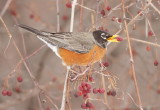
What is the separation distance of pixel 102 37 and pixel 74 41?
310mm

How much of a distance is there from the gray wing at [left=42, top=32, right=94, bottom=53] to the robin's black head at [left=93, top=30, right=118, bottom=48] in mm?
92

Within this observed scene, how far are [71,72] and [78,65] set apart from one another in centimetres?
26

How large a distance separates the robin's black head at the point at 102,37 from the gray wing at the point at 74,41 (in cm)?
9

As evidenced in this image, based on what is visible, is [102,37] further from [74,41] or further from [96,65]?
[96,65]

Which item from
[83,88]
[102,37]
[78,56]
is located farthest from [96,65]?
[83,88]

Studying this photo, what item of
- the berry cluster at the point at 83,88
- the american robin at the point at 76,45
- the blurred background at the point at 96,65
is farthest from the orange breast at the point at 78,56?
the berry cluster at the point at 83,88

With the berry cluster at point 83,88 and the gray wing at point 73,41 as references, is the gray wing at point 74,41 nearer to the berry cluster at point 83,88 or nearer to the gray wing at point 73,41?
the gray wing at point 73,41

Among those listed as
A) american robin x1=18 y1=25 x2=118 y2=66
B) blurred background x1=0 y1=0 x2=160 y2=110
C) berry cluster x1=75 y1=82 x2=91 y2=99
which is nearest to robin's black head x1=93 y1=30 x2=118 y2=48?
american robin x1=18 y1=25 x2=118 y2=66

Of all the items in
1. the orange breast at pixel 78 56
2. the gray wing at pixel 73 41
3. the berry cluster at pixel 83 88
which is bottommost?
the berry cluster at pixel 83 88

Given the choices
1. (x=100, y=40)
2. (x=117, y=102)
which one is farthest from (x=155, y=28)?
(x=100, y=40)

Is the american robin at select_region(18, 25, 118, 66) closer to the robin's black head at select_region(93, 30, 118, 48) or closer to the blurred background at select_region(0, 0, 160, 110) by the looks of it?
the robin's black head at select_region(93, 30, 118, 48)

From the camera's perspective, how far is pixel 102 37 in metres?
3.80

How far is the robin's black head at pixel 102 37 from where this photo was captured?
370cm

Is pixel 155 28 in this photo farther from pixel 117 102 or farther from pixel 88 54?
pixel 88 54
